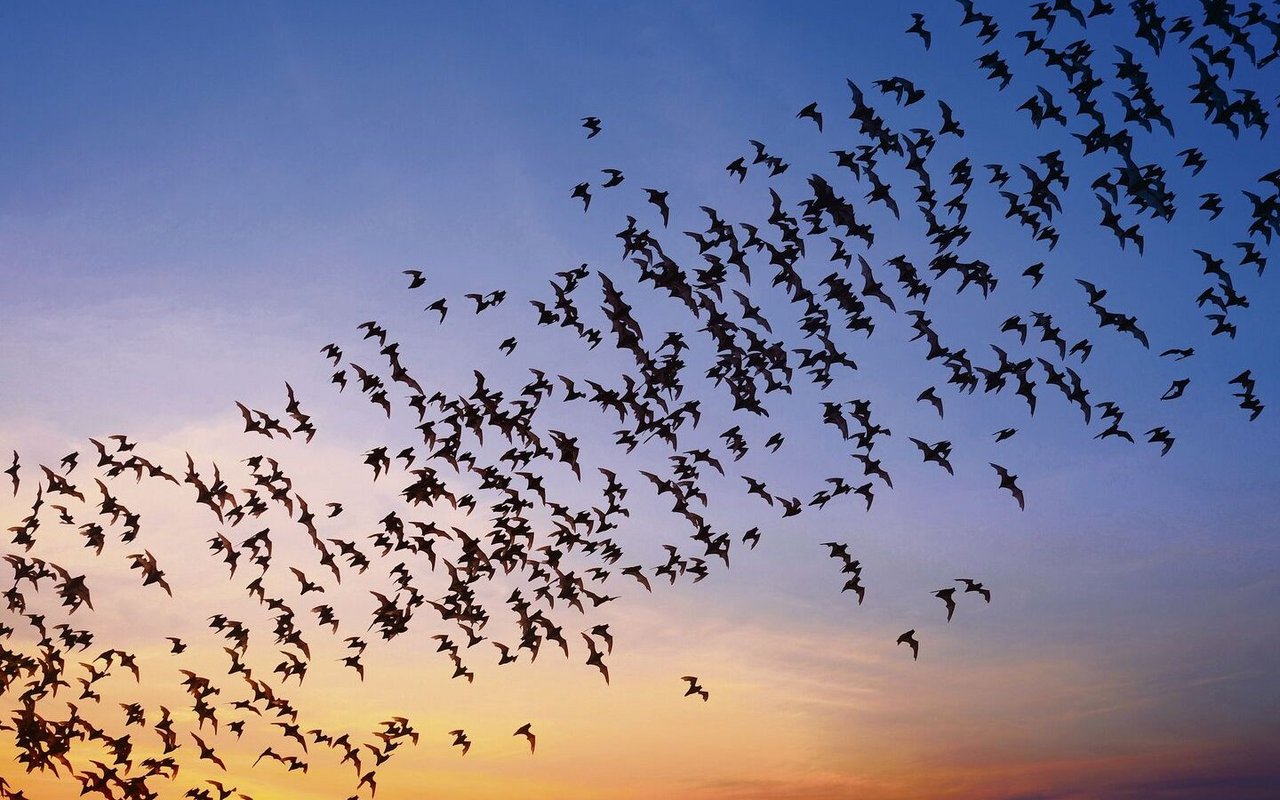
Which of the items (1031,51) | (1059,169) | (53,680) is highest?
(1031,51)

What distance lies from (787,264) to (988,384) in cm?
790

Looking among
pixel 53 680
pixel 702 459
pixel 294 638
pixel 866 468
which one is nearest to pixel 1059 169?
pixel 866 468

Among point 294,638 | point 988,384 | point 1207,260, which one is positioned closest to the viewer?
point 1207,260

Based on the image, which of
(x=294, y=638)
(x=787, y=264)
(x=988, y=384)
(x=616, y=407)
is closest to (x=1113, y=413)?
(x=988, y=384)

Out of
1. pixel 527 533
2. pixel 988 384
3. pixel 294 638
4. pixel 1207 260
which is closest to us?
pixel 1207 260

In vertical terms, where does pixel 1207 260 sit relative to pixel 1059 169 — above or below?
below

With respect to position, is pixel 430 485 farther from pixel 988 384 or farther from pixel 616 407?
pixel 988 384

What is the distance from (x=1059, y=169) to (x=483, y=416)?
21431 millimetres

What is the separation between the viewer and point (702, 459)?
133 feet

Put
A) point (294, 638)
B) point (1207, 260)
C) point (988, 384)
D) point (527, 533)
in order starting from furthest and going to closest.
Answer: point (294, 638) → point (527, 533) → point (988, 384) → point (1207, 260)

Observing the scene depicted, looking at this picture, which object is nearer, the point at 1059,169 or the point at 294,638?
the point at 1059,169

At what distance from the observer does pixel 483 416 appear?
128 ft

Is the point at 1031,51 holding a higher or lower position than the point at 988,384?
higher

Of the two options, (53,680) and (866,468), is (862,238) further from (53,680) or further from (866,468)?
(53,680)
